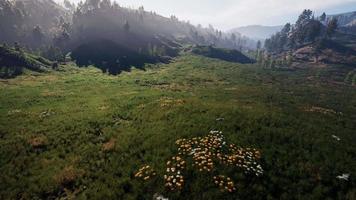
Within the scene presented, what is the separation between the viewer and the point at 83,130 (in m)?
26.2

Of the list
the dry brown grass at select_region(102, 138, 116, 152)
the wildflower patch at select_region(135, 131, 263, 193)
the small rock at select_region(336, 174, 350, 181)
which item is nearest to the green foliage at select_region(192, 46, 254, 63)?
the dry brown grass at select_region(102, 138, 116, 152)

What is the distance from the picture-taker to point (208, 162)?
1736cm

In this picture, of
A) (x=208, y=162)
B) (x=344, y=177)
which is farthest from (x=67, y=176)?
(x=344, y=177)

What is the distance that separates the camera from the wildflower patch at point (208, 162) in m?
15.7

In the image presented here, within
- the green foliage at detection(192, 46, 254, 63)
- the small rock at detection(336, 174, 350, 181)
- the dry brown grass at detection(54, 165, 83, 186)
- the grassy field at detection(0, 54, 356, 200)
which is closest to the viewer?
the grassy field at detection(0, 54, 356, 200)

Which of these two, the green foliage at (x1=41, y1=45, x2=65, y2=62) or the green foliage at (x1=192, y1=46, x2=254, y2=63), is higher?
the green foliage at (x1=41, y1=45, x2=65, y2=62)

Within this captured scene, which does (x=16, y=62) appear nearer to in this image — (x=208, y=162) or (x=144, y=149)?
(x=144, y=149)

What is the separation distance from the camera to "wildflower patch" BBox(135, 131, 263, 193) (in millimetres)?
15688

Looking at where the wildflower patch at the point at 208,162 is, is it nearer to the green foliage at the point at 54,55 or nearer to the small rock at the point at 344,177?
the small rock at the point at 344,177

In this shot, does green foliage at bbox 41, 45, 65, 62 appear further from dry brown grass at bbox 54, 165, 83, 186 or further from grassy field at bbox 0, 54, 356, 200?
dry brown grass at bbox 54, 165, 83, 186

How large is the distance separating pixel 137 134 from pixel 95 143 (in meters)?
3.56

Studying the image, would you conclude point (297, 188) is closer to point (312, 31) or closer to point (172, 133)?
point (172, 133)

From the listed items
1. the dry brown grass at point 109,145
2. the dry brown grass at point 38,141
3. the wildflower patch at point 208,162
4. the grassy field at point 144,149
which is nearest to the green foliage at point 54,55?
the grassy field at point 144,149

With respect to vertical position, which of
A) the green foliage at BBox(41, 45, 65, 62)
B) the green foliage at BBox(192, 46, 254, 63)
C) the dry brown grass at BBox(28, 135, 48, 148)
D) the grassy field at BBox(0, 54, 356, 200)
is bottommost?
the green foliage at BBox(192, 46, 254, 63)
